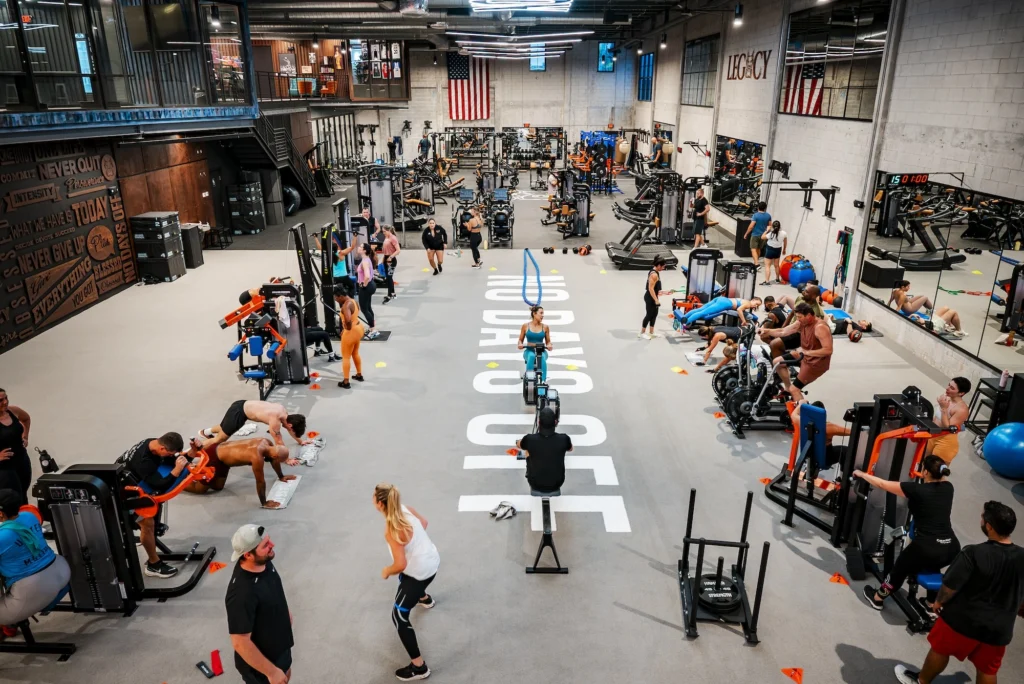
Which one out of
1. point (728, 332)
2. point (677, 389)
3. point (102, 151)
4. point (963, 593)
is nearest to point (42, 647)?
point (963, 593)

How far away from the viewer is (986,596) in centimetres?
362

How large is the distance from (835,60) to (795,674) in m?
12.2

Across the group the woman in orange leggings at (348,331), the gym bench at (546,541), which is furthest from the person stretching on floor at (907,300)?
the woman in orange leggings at (348,331)

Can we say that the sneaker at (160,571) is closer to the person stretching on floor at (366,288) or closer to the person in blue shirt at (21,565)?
the person in blue shirt at (21,565)

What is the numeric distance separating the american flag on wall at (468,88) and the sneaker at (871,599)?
32165mm

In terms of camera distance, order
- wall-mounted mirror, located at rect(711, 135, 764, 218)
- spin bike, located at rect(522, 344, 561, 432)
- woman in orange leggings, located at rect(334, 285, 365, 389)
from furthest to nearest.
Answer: wall-mounted mirror, located at rect(711, 135, 764, 218)
woman in orange leggings, located at rect(334, 285, 365, 389)
spin bike, located at rect(522, 344, 561, 432)

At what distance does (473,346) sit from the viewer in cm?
993

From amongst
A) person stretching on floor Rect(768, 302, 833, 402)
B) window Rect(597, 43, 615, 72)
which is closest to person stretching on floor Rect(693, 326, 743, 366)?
person stretching on floor Rect(768, 302, 833, 402)

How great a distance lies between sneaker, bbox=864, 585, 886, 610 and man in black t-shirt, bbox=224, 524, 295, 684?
4.17 meters

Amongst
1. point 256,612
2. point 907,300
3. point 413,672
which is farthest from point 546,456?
point 907,300

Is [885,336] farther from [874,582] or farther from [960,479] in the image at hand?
[874,582]

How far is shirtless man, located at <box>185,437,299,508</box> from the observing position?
5957mm

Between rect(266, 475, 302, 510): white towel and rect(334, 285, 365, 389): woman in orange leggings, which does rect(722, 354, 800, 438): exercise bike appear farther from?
rect(266, 475, 302, 510): white towel

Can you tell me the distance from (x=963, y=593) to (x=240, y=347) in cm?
716
